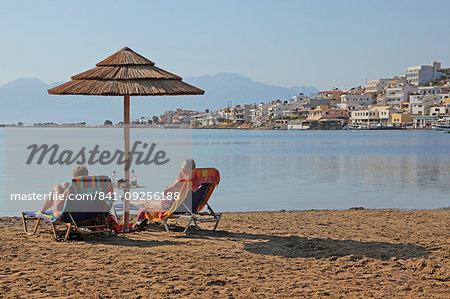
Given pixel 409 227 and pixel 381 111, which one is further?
pixel 381 111

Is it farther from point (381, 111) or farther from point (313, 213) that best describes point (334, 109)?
point (313, 213)

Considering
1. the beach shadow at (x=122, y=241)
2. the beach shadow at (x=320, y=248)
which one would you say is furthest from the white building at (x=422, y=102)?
the beach shadow at (x=122, y=241)

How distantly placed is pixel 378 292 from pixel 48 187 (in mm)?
13991

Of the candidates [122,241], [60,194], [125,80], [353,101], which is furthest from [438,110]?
[60,194]

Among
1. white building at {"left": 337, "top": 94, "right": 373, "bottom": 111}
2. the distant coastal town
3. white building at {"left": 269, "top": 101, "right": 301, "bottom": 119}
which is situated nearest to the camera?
the distant coastal town

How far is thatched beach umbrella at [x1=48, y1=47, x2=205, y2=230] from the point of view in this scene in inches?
249

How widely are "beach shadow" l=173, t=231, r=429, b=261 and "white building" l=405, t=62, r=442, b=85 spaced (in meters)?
167

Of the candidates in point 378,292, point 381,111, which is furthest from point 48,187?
point 381,111

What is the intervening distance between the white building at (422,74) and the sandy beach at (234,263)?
166631 millimetres

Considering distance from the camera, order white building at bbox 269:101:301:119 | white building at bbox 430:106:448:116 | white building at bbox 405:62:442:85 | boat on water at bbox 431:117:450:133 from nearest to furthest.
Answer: boat on water at bbox 431:117:450:133
white building at bbox 430:106:448:116
white building at bbox 269:101:301:119
white building at bbox 405:62:442:85

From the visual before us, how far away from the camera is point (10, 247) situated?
19.6ft

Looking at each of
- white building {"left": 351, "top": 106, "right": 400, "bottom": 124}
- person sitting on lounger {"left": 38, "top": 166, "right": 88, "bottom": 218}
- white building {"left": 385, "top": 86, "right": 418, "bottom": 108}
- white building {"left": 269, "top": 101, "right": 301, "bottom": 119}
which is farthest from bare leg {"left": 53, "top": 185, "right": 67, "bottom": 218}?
white building {"left": 269, "top": 101, "right": 301, "bottom": 119}

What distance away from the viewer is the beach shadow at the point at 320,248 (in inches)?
221

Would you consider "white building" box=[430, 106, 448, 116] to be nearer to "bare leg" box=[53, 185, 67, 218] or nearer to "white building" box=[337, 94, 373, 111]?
"white building" box=[337, 94, 373, 111]
